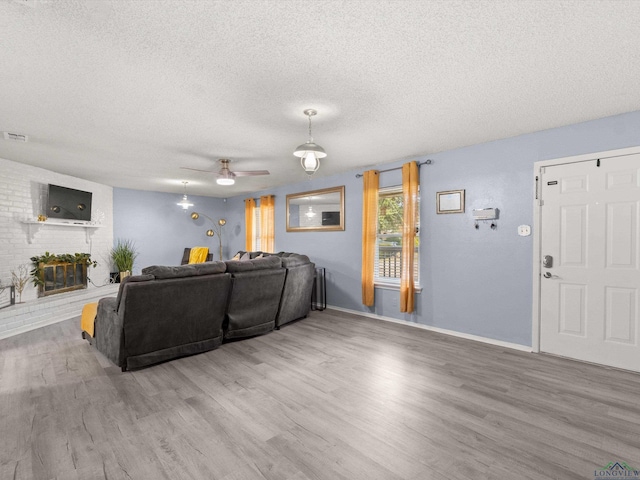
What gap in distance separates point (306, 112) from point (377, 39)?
115cm

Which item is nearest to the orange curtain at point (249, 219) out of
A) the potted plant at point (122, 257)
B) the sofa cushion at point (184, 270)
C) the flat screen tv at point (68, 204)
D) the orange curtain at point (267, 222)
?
the orange curtain at point (267, 222)

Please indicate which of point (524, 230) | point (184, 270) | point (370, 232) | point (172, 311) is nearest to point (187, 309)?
point (172, 311)

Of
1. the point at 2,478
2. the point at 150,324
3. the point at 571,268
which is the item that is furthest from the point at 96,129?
the point at 571,268

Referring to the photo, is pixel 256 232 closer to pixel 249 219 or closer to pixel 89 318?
pixel 249 219

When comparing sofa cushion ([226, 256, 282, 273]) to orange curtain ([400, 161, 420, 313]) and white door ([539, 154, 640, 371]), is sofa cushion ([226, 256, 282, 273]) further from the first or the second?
white door ([539, 154, 640, 371])

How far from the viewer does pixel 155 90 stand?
2523 millimetres

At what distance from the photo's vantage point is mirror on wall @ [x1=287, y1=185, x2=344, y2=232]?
5.71 m

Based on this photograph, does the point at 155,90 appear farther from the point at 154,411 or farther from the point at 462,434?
the point at 462,434

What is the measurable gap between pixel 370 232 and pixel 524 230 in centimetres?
214

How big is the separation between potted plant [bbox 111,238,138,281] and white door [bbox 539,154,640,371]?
775 cm

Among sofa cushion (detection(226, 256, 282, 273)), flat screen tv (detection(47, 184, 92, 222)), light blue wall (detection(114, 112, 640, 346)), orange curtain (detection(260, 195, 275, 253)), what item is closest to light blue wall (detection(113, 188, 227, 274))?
flat screen tv (detection(47, 184, 92, 222))

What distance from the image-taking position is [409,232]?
445 cm

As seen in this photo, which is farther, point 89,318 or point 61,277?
point 61,277

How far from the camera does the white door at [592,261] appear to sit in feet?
9.82
